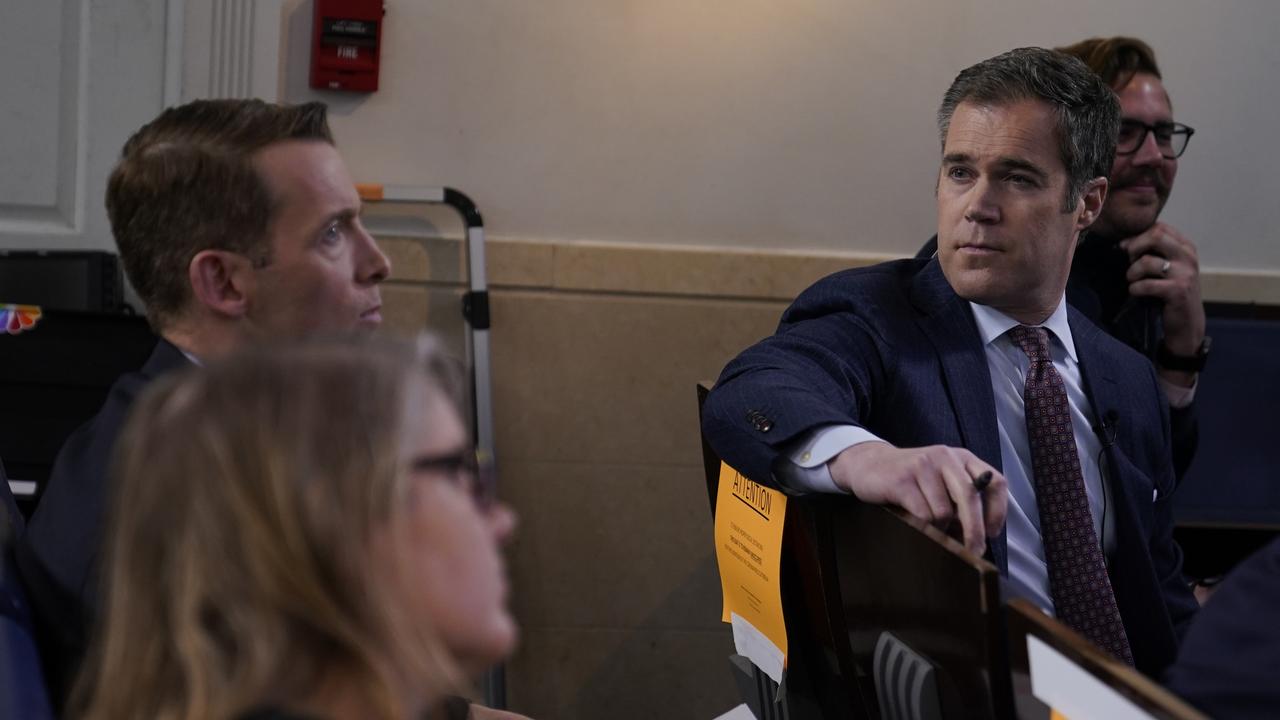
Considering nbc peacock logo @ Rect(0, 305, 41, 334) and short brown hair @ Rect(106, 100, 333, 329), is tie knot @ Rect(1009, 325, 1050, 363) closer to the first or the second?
short brown hair @ Rect(106, 100, 333, 329)

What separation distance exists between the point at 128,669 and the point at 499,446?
7.98 ft

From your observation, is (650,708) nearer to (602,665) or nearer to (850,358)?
(602,665)

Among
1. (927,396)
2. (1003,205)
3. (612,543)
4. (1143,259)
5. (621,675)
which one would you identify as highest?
(1003,205)

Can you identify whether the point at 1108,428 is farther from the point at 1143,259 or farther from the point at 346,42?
the point at 346,42

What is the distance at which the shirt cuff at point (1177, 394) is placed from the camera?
241 centimetres

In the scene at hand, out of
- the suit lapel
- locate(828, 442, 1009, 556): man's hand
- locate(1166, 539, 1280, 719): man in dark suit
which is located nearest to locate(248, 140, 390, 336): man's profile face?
locate(828, 442, 1009, 556): man's hand

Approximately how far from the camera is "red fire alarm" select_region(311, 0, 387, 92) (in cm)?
287

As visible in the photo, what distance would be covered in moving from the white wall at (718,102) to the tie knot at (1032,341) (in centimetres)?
130

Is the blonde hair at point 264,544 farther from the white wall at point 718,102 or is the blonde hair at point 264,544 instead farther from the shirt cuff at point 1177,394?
the white wall at point 718,102

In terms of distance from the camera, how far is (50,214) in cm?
294

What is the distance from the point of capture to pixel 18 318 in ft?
7.80

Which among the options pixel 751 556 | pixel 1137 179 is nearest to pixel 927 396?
pixel 751 556

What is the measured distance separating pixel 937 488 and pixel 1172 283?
4.80 feet

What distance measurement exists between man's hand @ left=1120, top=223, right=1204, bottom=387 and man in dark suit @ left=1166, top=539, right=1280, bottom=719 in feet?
5.20
